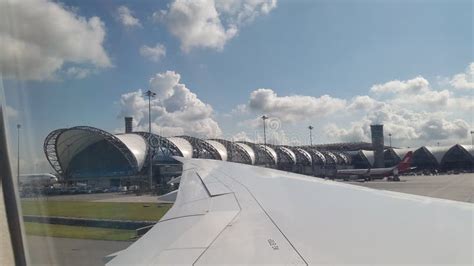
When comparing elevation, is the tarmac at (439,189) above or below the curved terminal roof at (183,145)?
below

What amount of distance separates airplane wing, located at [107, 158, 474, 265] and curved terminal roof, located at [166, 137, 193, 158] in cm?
5492

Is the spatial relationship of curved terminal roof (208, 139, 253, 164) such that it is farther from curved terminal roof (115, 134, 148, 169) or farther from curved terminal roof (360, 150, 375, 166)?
curved terminal roof (360, 150, 375, 166)

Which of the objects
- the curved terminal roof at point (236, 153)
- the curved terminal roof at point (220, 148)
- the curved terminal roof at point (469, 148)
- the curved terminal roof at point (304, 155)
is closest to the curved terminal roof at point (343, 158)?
the curved terminal roof at point (304, 155)

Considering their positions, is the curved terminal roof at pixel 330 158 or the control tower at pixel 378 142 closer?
the control tower at pixel 378 142

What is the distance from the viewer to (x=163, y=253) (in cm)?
265

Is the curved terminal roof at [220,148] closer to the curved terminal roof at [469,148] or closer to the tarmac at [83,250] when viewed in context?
the tarmac at [83,250]

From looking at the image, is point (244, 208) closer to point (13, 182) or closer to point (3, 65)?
point (13, 182)

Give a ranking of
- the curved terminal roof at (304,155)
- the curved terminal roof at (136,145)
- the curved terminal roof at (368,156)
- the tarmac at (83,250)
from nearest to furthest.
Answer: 1. the tarmac at (83,250)
2. the curved terminal roof at (136,145)
3. the curved terminal roof at (304,155)
4. the curved terminal roof at (368,156)

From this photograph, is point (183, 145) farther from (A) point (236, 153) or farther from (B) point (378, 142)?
(B) point (378, 142)

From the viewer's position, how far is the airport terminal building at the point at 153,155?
4603cm

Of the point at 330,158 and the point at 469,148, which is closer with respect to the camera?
the point at 330,158

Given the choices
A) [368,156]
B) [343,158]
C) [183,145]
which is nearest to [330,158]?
[343,158]

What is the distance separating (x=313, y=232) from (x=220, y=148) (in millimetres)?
64518

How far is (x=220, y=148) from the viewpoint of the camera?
220 ft
